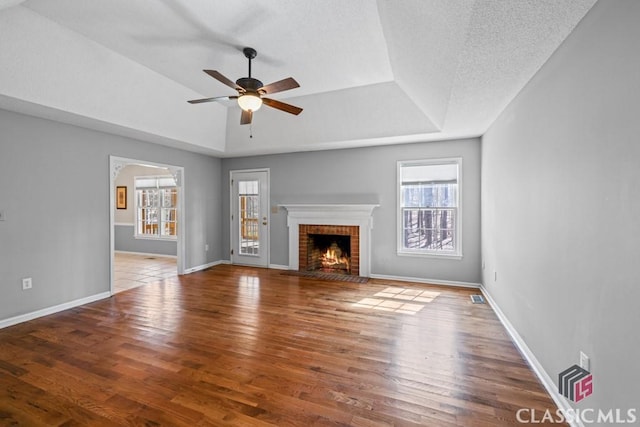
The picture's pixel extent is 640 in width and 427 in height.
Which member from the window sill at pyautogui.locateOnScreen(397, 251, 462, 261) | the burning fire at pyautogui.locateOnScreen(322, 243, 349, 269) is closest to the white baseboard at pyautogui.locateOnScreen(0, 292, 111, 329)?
the burning fire at pyautogui.locateOnScreen(322, 243, 349, 269)

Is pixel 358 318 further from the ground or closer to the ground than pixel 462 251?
closer to the ground

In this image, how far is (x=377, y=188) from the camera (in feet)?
17.8

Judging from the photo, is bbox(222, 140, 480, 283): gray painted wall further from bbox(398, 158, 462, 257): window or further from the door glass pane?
the door glass pane

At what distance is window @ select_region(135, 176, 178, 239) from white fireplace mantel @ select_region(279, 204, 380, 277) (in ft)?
11.9

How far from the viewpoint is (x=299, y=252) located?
6.07m

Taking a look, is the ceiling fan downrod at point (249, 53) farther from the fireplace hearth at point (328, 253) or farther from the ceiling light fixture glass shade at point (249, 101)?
the fireplace hearth at point (328, 253)

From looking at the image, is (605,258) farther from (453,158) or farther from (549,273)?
(453,158)

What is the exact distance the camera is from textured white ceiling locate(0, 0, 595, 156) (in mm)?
2041

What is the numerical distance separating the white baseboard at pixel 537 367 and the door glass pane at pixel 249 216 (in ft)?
15.5

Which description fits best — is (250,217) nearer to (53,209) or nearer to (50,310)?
(53,209)

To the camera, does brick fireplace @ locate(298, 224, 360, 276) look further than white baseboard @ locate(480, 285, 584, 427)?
Yes

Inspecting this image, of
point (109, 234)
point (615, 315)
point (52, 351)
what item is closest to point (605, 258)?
point (615, 315)

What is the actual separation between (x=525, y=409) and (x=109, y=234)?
5373 mm

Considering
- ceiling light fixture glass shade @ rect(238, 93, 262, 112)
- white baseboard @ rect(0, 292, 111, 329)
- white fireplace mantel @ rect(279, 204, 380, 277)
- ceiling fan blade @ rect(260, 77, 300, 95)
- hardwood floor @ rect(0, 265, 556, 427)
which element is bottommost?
hardwood floor @ rect(0, 265, 556, 427)
